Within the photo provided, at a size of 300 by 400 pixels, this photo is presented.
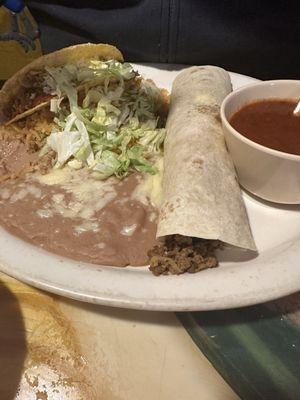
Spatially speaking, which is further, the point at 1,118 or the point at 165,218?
the point at 1,118

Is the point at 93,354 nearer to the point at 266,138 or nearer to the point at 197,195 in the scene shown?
the point at 197,195

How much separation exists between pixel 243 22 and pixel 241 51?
14 centimetres

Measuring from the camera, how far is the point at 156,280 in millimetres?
1192

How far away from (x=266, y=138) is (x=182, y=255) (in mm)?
478

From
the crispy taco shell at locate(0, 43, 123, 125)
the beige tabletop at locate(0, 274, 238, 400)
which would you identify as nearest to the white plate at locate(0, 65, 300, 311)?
the beige tabletop at locate(0, 274, 238, 400)

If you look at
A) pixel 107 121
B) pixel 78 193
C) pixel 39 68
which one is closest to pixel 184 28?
pixel 107 121

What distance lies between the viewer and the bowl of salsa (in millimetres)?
1365

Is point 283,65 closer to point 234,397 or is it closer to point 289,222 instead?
point 289,222

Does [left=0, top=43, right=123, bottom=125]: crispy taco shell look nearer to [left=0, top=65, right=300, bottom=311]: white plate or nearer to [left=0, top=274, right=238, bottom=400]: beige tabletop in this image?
[left=0, top=65, right=300, bottom=311]: white plate

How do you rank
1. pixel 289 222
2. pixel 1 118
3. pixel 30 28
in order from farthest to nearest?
pixel 30 28 → pixel 1 118 → pixel 289 222

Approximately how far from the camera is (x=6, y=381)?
1119mm

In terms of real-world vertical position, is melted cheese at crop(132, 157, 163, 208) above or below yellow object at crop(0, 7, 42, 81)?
below

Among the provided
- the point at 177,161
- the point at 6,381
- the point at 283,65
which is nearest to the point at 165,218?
the point at 177,161

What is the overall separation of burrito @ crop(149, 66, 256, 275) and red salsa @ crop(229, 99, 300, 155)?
0.11m
